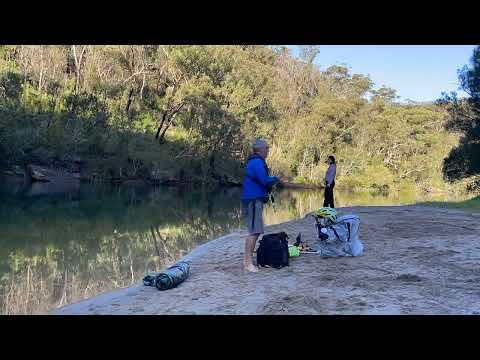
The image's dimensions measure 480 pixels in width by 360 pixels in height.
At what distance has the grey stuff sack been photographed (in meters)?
6.95

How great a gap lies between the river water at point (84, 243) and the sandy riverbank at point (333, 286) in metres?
0.97

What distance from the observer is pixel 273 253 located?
638 cm

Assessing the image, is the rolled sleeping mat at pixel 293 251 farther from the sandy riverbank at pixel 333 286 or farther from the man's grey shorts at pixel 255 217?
the man's grey shorts at pixel 255 217

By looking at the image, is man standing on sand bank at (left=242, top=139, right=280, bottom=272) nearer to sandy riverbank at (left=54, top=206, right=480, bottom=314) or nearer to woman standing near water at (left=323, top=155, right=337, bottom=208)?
sandy riverbank at (left=54, top=206, right=480, bottom=314)

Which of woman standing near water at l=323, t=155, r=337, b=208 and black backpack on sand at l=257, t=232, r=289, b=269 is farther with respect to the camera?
woman standing near water at l=323, t=155, r=337, b=208

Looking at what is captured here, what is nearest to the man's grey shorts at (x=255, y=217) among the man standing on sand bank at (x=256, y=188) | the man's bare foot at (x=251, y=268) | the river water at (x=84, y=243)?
the man standing on sand bank at (x=256, y=188)

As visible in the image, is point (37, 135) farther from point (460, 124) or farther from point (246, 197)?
point (246, 197)

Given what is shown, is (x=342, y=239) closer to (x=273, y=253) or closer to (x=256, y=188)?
(x=273, y=253)

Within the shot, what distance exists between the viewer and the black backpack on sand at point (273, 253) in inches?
250

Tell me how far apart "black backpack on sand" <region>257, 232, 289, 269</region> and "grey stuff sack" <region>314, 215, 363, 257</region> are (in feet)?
2.77

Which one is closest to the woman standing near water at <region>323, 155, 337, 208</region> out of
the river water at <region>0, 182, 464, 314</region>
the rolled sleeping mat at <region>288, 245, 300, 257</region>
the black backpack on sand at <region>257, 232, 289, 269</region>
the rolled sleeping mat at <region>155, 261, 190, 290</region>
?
the river water at <region>0, 182, 464, 314</region>
